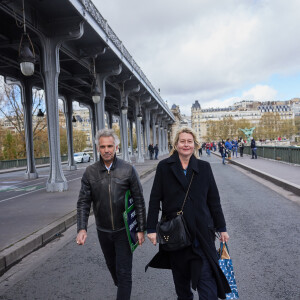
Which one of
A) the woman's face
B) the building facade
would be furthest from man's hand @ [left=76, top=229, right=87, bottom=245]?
the building facade

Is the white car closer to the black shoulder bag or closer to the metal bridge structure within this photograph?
the metal bridge structure

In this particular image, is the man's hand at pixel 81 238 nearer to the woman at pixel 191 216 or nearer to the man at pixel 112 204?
the man at pixel 112 204

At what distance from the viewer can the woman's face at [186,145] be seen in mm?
2709

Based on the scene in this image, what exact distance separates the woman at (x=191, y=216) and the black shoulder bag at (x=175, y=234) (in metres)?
0.05

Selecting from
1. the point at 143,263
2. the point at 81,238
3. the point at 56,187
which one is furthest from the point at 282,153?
the point at 81,238

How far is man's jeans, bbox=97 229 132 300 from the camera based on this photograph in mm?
2801

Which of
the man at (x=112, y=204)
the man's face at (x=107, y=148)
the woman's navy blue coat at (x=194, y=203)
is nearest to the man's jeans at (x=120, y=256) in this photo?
the man at (x=112, y=204)

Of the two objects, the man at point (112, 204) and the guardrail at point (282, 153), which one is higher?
the man at point (112, 204)

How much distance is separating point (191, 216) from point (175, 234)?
19 cm

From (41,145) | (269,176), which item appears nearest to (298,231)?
(269,176)

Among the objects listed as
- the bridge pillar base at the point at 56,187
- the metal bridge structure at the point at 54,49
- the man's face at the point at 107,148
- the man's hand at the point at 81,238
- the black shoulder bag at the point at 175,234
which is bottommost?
the bridge pillar base at the point at 56,187

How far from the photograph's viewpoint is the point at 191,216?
250cm

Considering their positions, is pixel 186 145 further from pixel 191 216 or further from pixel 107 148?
pixel 107 148

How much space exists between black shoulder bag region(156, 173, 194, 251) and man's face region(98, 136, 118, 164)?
81 cm
